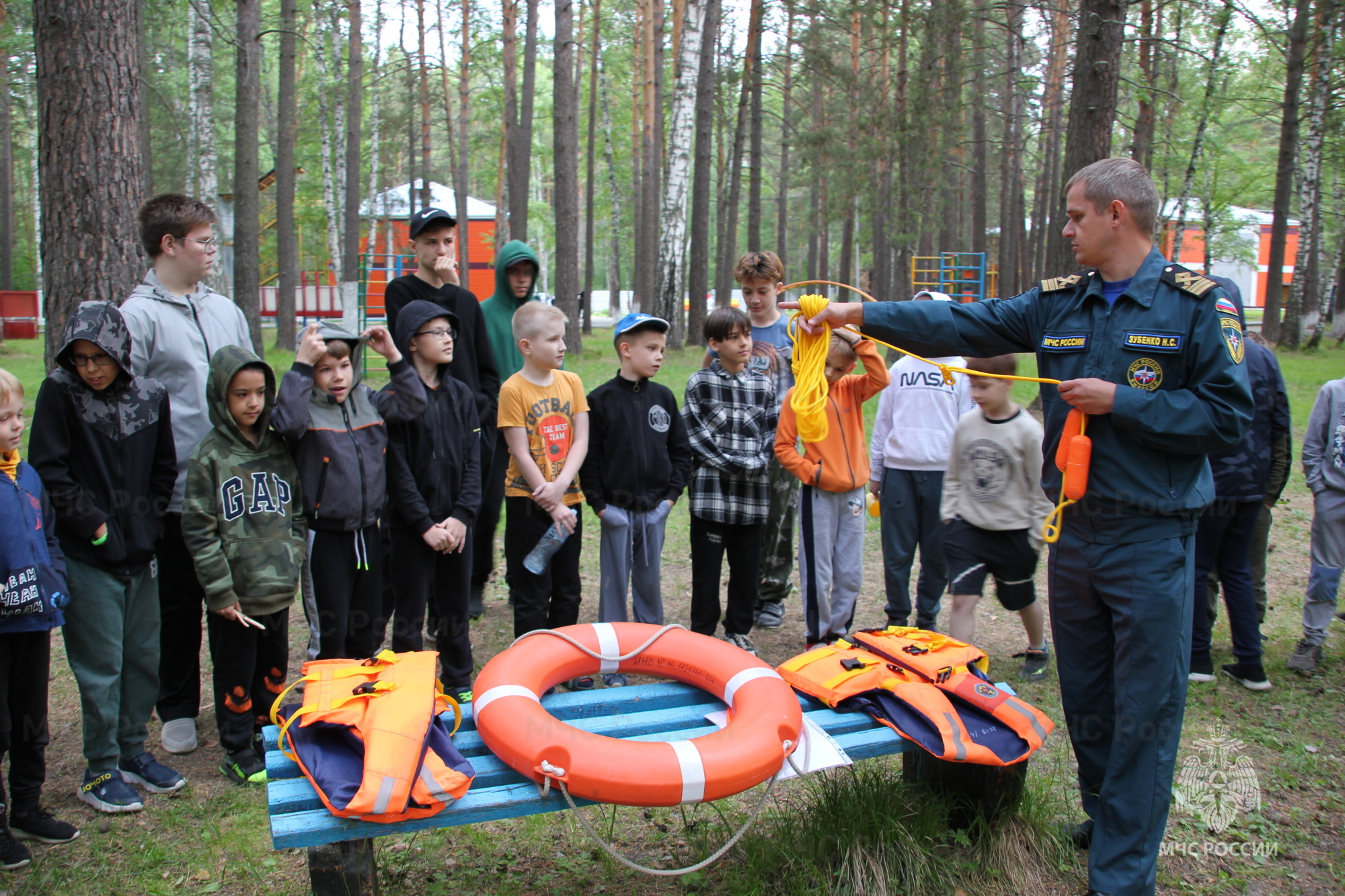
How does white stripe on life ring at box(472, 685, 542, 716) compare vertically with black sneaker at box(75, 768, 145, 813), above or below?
above

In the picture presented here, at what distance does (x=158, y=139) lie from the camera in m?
24.2

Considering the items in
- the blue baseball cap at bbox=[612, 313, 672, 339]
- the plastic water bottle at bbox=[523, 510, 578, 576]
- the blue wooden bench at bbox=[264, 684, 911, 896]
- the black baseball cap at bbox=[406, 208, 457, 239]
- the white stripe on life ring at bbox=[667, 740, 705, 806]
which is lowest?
the blue wooden bench at bbox=[264, 684, 911, 896]

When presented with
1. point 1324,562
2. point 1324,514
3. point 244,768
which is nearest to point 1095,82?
point 1324,514

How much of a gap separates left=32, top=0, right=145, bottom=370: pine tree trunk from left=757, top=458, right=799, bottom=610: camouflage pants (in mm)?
3749

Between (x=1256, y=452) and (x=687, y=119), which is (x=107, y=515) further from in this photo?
(x=687, y=119)

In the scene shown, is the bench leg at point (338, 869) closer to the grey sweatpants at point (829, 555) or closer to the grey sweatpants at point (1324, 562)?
the grey sweatpants at point (829, 555)

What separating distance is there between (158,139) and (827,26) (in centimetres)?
1806

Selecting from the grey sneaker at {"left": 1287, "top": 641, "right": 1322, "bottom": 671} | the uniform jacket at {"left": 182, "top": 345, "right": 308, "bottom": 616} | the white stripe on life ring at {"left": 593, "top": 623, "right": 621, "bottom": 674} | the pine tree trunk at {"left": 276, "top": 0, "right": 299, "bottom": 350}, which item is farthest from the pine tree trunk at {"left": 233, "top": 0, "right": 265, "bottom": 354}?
the grey sneaker at {"left": 1287, "top": 641, "right": 1322, "bottom": 671}

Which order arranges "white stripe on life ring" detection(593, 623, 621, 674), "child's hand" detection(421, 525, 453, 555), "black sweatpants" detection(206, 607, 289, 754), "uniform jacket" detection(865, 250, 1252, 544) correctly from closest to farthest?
"uniform jacket" detection(865, 250, 1252, 544) → "white stripe on life ring" detection(593, 623, 621, 674) → "black sweatpants" detection(206, 607, 289, 754) → "child's hand" detection(421, 525, 453, 555)

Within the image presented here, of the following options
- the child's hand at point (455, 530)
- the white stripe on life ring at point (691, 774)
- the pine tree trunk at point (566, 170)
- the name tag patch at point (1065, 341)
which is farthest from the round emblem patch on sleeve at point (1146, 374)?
the pine tree trunk at point (566, 170)

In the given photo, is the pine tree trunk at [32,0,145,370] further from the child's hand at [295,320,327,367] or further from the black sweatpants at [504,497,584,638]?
the black sweatpants at [504,497,584,638]

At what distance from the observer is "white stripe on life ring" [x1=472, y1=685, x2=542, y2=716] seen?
8.50ft

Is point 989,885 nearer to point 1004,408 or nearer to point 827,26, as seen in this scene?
point 1004,408

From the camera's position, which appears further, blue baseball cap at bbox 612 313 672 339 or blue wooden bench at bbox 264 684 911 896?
blue baseball cap at bbox 612 313 672 339
